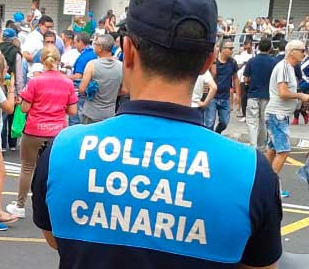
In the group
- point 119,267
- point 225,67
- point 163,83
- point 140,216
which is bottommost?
point 225,67

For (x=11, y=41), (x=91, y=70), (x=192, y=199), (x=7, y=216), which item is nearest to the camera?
(x=192, y=199)

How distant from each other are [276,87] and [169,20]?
6100 millimetres

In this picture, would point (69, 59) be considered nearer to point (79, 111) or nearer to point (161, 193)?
point (79, 111)

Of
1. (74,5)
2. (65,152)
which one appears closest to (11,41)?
(74,5)

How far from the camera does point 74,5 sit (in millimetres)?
15281

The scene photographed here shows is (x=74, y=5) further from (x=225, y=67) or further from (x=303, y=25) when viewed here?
(x=303, y=25)

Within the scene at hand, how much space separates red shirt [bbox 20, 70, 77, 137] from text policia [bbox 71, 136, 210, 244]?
4.47 meters

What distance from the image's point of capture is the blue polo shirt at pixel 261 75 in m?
8.89

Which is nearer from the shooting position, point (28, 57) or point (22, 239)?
point (22, 239)

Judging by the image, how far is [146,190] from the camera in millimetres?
1515

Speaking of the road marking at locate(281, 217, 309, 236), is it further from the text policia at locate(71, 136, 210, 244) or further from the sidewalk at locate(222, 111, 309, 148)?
the text policia at locate(71, 136, 210, 244)

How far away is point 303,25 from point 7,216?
20179 millimetres

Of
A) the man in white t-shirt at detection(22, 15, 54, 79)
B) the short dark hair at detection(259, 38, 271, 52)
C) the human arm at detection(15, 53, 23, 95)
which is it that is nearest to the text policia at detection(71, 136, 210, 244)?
the human arm at detection(15, 53, 23, 95)

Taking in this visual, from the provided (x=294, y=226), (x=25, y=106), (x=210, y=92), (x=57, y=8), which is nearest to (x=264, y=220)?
(x=25, y=106)
